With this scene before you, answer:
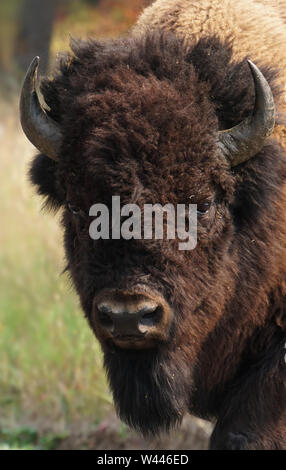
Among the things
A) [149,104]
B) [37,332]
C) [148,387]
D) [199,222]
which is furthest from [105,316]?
[37,332]

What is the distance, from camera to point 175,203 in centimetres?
382

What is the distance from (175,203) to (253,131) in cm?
54

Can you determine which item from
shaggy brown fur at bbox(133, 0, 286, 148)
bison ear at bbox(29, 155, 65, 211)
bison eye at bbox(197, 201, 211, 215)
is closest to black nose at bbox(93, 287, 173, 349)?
bison eye at bbox(197, 201, 211, 215)

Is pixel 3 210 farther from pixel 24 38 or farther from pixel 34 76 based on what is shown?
pixel 24 38

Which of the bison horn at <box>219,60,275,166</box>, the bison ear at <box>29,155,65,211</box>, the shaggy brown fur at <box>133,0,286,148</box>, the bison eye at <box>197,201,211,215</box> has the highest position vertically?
the shaggy brown fur at <box>133,0,286,148</box>

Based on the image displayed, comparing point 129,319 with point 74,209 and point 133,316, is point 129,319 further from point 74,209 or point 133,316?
point 74,209

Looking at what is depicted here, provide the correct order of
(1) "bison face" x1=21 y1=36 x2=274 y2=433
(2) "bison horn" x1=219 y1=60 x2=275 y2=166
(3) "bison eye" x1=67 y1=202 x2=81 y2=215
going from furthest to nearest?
1. (3) "bison eye" x1=67 y1=202 x2=81 y2=215
2. (2) "bison horn" x1=219 y1=60 x2=275 y2=166
3. (1) "bison face" x1=21 y1=36 x2=274 y2=433

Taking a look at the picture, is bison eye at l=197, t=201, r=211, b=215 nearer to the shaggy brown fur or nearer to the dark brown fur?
the dark brown fur

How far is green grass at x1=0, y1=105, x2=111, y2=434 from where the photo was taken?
6.48 m

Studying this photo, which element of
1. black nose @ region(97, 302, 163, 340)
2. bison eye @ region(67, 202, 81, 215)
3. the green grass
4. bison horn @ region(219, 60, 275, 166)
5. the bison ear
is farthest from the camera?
the green grass

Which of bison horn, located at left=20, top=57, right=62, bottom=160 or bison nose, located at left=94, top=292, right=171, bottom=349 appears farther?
bison horn, located at left=20, top=57, right=62, bottom=160

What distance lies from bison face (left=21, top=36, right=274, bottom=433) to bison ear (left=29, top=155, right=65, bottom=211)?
148 mm

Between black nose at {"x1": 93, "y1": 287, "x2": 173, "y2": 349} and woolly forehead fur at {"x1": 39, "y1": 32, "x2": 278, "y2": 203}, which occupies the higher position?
woolly forehead fur at {"x1": 39, "y1": 32, "x2": 278, "y2": 203}
